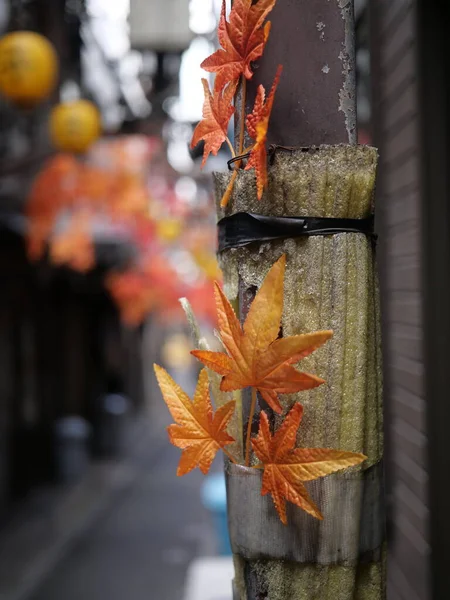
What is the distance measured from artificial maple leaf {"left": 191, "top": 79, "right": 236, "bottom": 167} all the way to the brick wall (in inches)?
82.8

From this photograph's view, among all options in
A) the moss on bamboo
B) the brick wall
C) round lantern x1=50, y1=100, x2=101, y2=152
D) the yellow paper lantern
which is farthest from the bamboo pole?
the yellow paper lantern

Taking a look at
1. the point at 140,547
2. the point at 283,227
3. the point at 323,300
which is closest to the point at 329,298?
the point at 323,300

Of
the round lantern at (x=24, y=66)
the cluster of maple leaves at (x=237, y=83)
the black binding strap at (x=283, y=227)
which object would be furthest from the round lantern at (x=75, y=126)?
the black binding strap at (x=283, y=227)

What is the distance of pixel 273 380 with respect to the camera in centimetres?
108

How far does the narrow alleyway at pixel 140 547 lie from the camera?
827 cm

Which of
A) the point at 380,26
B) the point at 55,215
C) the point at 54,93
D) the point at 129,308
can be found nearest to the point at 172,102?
the point at 54,93

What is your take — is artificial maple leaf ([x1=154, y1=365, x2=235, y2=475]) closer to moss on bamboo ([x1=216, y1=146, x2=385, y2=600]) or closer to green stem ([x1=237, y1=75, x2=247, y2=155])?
moss on bamboo ([x1=216, y1=146, x2=385, y2=600])

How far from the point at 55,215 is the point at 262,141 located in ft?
30.0

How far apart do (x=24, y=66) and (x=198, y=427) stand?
5.43m

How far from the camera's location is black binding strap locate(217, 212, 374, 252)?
1132 mm

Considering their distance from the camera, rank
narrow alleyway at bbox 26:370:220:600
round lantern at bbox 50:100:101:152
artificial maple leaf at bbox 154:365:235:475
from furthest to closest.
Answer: narrow alleyway at bbox 26:370:220:600, round lantern at bbox 50:100:101:152, artificial maple leaf at bbox 154:365:235:475

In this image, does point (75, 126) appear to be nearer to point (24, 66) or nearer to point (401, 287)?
point (24, 66)

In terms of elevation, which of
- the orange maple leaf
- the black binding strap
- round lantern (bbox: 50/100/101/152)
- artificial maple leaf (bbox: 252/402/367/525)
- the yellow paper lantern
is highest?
round lantern (bbox: 50/100/101/152)

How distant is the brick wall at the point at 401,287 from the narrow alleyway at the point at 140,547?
5.02 m
